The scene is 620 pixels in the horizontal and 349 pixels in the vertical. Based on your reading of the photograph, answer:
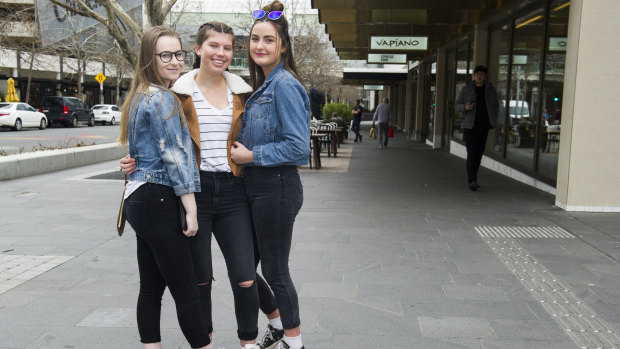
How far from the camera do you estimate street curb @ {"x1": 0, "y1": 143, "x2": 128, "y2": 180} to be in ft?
34.1

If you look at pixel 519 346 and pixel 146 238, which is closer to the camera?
pixel 146 238

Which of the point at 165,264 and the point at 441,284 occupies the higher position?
the point at 165,264

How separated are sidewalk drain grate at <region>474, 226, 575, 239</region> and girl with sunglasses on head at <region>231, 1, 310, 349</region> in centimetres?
372

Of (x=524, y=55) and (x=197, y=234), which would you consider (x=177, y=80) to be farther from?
(x=524, y=55)

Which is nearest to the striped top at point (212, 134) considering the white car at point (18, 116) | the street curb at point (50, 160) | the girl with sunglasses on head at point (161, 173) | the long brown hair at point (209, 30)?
the girl with sunglasses on head at point (161, 173)

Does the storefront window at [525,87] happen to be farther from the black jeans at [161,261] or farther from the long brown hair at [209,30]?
the black jeans at [161,261]

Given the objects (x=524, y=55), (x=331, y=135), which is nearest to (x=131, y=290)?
(x=524, y=55)

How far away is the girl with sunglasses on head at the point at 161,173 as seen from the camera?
103 inches

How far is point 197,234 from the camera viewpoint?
9.34 feet

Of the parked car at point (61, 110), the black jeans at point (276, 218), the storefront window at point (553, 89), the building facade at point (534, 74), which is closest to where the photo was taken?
the black jeans at point (276, 218)

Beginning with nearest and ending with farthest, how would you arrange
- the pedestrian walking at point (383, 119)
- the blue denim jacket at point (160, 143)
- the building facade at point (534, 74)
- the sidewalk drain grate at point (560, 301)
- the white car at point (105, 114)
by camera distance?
the blue denim jacket at point (160, 143), the sidewalk drain grate at point (560, 301), the building facade at point (534, 74), the pedestrian walking at point (383, 119), the white car at point (105, 114)

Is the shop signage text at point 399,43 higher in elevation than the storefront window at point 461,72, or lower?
higher

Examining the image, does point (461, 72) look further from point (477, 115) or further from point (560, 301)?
point (560, 301)

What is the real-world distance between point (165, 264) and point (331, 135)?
13847 millimetres
